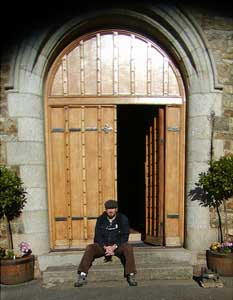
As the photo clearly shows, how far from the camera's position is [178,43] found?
3.95 m

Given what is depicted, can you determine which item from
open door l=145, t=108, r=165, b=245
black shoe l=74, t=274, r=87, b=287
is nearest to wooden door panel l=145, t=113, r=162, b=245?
open door l=145, t=108, r=165, b=245

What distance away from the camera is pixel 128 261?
3543 mm

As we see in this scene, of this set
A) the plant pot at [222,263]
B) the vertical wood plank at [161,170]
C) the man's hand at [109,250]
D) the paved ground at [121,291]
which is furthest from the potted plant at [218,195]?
the man's hand at [109,250]

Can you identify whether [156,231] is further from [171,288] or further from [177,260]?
[171,288]

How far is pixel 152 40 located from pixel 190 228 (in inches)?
114

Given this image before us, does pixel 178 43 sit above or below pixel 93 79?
above

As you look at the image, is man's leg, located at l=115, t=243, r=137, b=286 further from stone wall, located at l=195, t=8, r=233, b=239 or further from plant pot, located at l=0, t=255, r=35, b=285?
stone wall, located at l=195, t=8, r=233, b=239

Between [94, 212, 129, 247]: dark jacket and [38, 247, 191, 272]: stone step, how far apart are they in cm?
29

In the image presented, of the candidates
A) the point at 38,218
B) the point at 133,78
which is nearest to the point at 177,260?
the point at 38,218

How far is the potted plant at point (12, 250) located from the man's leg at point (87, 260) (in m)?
0.70

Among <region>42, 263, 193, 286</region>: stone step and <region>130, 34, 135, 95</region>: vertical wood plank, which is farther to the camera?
<region>130, 34, 135, 95</region>: vertical wood plank

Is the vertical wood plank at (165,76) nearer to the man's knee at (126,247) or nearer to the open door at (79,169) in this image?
the open door at (79,169)

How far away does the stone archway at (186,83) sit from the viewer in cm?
375

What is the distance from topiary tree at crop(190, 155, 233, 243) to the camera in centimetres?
360
